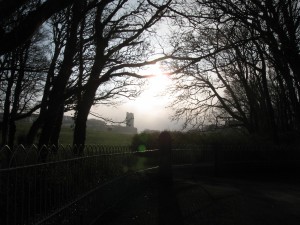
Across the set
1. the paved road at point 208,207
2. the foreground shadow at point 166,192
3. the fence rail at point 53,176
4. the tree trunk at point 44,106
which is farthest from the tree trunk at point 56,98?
the tree trunk at point 44,106

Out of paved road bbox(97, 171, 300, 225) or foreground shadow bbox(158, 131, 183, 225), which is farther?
foreground shadow bbox(158, 131, 183, 225)

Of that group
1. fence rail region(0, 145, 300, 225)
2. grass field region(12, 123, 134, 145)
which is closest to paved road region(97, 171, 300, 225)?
fence rail region(0, 145, 300, 225)

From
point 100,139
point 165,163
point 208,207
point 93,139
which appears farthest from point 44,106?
point 100,139

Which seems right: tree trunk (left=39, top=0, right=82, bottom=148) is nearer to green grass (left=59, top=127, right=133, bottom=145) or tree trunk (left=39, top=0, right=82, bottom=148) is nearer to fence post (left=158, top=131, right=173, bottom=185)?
fence post (left=158, top=131, right=173, bottom=185)

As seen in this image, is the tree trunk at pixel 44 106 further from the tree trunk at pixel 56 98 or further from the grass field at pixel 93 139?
the grass field at pixel 93 139

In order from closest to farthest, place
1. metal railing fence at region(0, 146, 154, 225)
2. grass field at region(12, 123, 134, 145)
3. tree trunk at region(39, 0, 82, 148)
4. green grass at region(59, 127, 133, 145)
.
Answer: metal railing fence at region(0, 146, 154, 225), tree trunk at region(39, 0, 82, 148), grass field at region(12, 123, 134, 145), green grass at region(59, 127, 133, 145)

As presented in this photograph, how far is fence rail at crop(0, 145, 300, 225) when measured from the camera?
4523mm

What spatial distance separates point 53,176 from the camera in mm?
5934

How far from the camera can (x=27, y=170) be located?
4836 millimetres

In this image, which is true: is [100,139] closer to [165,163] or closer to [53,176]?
[165,163]

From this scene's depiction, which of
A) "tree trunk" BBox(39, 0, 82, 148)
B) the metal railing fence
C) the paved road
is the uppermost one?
"tree trunk" BBox(39, 0, 82, 148)

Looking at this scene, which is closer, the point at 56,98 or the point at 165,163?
the point at 56,98

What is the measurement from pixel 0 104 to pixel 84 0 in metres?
13.0

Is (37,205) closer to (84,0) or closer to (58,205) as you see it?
(58,205)
